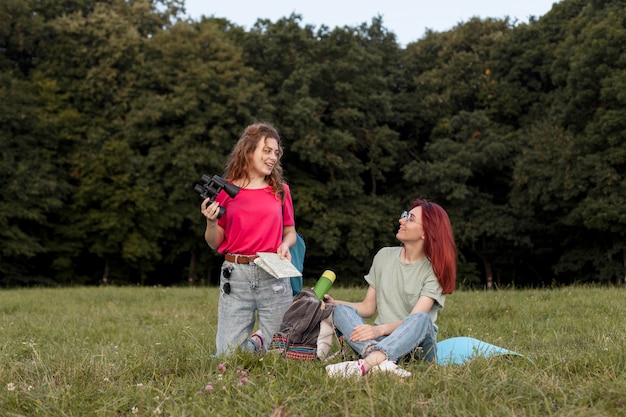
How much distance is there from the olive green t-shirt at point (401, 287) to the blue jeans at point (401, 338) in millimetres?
300

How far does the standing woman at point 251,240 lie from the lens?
558cm

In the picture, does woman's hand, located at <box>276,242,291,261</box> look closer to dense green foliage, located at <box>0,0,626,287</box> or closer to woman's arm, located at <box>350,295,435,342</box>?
woman's arm, located at <box>350,295,435,342</box>

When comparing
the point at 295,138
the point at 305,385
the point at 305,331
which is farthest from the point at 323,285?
the point at 295,138

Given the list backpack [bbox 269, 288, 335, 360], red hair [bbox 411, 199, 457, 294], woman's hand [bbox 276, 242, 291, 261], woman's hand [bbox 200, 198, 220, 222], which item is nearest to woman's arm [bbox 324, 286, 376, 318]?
backpack [bbox 269, 288, 335, 360]

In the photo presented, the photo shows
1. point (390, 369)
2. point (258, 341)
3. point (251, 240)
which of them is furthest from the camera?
point (258, 341)

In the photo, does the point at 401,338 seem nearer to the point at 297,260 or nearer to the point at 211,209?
the point at 297,260

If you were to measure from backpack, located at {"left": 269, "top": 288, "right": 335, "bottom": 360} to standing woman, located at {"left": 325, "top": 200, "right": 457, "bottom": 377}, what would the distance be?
0.11 metres

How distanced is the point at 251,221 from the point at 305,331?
103 centimetres

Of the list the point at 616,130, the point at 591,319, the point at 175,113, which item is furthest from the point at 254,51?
the point at 591,319

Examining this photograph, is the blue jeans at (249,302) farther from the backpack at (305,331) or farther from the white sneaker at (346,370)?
the white sneaker at (346,370)

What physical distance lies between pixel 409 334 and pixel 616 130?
2243 cm

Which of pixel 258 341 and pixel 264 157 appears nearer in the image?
pixel 264 157

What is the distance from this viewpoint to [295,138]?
30.7 meters

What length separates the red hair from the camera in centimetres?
540
